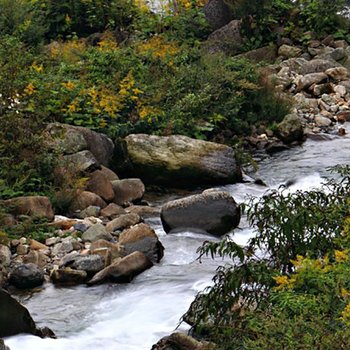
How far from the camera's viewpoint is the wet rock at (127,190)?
11.2m

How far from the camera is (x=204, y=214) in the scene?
9789 mm

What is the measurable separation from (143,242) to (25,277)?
1554 millimetres

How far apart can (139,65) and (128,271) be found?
7.76 m

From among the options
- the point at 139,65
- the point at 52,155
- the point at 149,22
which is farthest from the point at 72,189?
the point at 149,22

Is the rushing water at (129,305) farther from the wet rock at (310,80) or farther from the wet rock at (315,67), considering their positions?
the wet rock at (315,67)

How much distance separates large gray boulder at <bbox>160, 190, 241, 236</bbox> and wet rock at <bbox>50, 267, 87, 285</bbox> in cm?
192

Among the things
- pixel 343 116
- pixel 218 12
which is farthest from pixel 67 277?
pixel 218 12

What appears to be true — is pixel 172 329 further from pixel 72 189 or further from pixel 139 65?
Answer: pixel 139 65

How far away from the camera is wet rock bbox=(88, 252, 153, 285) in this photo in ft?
26.8

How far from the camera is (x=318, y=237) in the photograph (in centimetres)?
580

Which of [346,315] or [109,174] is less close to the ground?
[109,174]

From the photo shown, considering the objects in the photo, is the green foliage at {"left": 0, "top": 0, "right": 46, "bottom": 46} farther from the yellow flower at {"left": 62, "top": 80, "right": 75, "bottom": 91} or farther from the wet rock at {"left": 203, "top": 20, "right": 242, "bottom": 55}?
the yellow flower at {"left": 62, "top": 80, "right": 75, "bottom": 91}

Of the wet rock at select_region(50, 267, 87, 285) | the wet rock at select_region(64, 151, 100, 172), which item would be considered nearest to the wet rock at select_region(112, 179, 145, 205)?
the wet rock at select_region(64, 151, 100, 172)

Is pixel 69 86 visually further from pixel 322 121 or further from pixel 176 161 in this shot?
pixel 322 121
